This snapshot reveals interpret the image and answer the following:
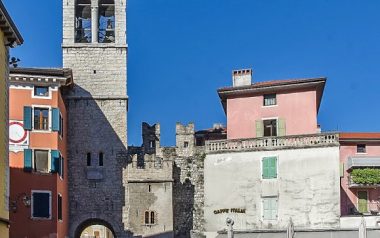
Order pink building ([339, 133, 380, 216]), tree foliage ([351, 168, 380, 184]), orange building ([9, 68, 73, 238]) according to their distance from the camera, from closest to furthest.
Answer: orange building ([9, 68, 73, 238]) → tree foliage ([351, 168, 380, 184]) → pink building ([339, 133, 380, 216])

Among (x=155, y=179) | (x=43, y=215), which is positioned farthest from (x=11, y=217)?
(x=155, y=179)

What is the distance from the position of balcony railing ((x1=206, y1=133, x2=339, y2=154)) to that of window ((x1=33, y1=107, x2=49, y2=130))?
9.83 m

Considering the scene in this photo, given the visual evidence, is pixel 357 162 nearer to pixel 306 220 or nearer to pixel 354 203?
pixel 354 203

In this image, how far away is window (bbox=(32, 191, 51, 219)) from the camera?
1845 inches

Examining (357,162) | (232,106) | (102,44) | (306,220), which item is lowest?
(306,220)

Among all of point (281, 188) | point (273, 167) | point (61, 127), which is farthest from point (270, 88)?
point (61, 127)

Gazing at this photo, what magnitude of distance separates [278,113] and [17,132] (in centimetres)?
1546

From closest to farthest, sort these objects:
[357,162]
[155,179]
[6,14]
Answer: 1. [6,14]
2. [357,162]
3. [155,179]

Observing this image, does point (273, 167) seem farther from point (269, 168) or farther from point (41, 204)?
point (41, 204)

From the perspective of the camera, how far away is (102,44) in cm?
5712

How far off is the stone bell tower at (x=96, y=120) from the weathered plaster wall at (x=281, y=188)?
7.61 meters

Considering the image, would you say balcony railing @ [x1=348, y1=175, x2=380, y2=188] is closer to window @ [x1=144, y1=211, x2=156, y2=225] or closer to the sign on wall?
window @ [x1=144, y1=211, x2=156, y2=225]

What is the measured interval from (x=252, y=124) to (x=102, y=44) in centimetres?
1190

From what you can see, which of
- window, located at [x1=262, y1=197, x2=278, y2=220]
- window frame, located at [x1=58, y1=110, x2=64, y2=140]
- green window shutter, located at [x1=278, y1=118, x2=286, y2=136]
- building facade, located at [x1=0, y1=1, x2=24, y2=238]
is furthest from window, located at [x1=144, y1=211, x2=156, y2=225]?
building facade, located at [x1=0, y1=1, x2=24, y2=238]
